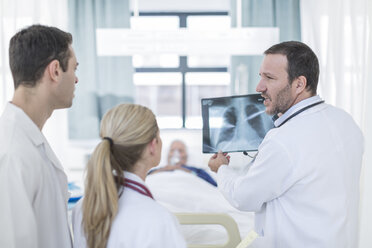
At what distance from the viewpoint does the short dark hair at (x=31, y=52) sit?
4.09ft

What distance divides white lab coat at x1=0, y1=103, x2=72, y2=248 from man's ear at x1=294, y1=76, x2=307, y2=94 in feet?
3.13

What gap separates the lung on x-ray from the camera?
71.9 inches

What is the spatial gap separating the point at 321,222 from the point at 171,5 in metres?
3.49

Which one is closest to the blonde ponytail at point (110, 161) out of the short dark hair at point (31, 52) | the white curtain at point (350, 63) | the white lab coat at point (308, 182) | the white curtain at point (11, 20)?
the short dark hair at point (31, 52)

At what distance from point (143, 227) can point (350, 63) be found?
2504 mm

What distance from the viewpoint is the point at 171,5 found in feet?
14.6

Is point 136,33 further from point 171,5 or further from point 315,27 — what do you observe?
point 315,27

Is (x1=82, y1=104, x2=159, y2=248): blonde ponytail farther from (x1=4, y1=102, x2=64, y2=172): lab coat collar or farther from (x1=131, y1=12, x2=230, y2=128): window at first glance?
(x1=131, y1=12, x2=230, y2=128): window

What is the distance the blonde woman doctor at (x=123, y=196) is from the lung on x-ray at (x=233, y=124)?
63cm

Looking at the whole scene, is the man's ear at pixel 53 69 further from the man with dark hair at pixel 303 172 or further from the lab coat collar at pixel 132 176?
the man with dark hair at pixel 303 172

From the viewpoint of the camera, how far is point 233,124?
186 centimetres

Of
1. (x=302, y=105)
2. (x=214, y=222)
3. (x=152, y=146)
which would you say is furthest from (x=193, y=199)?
A: (x=152, y=146)

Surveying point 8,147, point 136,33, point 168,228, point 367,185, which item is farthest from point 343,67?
point 8,147

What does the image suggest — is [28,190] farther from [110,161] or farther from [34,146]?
[110,161]
